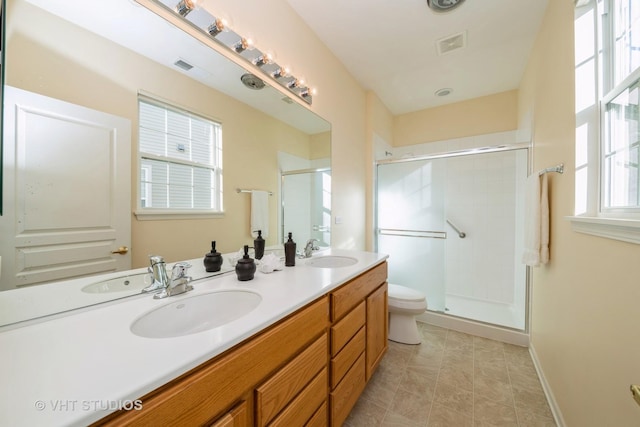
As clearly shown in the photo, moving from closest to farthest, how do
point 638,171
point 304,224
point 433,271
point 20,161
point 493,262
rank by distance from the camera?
point 20,161, point 638,171, point 304,224, point 433,271, point 493,262

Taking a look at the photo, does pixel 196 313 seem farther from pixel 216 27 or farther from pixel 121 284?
pixel 216 27

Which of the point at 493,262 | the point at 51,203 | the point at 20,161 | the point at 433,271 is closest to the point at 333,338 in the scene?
the point at 51,203

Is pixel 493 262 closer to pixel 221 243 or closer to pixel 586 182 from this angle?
pixel 586 182

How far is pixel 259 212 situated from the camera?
1.45 metres

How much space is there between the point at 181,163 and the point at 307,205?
963mm

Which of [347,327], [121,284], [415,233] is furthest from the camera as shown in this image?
[415,233]

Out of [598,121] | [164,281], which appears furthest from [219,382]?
[598,121]

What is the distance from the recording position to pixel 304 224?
183 centimetres

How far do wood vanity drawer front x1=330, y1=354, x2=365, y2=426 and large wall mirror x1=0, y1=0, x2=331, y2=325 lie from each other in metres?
0.89

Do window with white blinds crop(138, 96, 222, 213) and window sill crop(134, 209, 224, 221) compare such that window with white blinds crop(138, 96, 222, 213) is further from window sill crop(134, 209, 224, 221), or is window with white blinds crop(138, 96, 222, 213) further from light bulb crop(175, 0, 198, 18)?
light bulb crop(175, 0, 198, 18)

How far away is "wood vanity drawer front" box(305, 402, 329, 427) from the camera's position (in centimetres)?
96

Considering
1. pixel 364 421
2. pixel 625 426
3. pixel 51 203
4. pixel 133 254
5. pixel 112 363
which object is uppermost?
pixel 51 203

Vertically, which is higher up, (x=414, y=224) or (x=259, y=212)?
(x=259, y=212)

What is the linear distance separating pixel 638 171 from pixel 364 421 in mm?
1663
